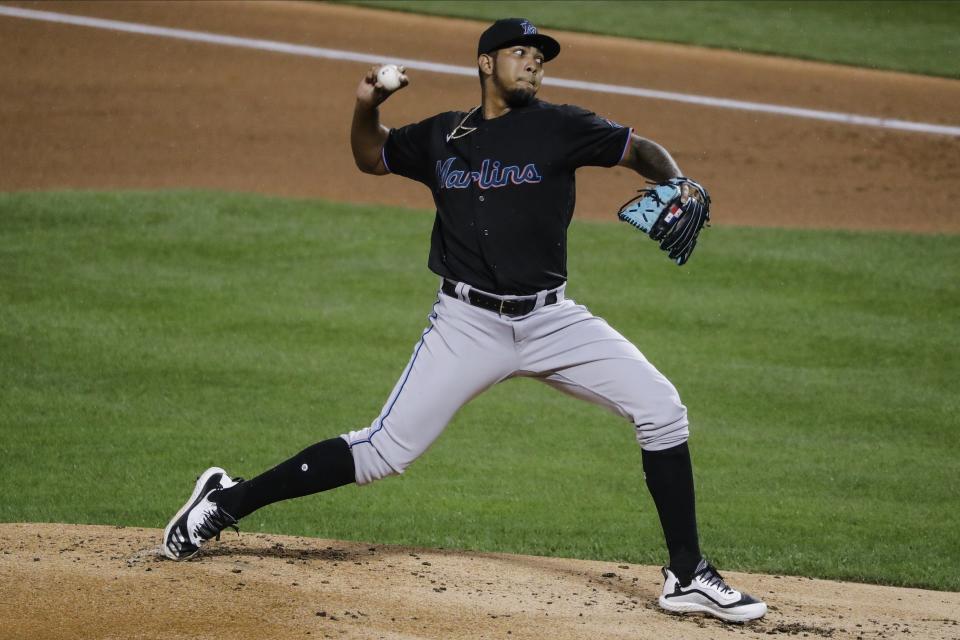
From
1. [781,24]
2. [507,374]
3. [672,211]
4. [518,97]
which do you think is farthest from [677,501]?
[781,24]

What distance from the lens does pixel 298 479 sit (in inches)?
171

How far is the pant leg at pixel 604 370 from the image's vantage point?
4180mm

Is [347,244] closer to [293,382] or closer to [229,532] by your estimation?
[293,382]

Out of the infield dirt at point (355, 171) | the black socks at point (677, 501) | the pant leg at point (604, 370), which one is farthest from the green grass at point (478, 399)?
the pant leg at point (604, 370)

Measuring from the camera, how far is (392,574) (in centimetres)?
438

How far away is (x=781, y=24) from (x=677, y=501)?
1515 centimetres

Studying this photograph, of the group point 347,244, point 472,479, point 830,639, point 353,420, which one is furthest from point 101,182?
point 830,639

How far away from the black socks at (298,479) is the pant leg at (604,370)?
2.21 ft

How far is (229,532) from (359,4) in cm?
1352

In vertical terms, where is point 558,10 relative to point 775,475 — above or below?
above

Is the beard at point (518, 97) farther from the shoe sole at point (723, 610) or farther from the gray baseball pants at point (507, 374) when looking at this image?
the shoe sole at point (723, 610)

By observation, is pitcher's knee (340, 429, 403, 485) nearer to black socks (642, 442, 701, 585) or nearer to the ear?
black socks (642, 442, 701, 585)

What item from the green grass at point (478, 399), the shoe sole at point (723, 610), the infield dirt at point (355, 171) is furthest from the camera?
the green grass at point (478, 399)

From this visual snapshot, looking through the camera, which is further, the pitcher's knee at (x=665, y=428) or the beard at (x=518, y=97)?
the beard at (x=518, y=97)
